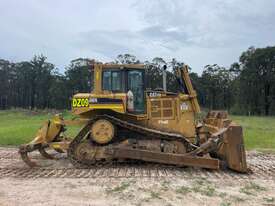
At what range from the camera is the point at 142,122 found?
1225cm

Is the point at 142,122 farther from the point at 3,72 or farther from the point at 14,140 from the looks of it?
the point at 3,72

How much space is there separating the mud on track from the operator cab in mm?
1824

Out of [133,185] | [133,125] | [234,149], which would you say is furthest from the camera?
[133,125]

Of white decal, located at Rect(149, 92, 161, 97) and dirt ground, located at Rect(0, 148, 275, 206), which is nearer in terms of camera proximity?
dirt ground, located at Rect(0, 148, 275, 206)

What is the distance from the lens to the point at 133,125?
38.7 feet

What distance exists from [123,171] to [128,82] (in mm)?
2739

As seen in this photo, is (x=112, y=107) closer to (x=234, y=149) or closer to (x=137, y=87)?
(x=137, y=87)

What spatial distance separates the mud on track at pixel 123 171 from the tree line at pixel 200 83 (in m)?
37.7

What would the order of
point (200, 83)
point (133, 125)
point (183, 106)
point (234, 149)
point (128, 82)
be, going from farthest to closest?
point (200, 83) < point (128, 82) < point (183, 106) < point (133, 125) < point (234, 149)

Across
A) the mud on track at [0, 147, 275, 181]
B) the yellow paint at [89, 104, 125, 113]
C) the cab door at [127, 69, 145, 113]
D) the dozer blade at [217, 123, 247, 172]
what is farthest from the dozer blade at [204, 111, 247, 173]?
the yellow paint at [89, 104, 125, 113]

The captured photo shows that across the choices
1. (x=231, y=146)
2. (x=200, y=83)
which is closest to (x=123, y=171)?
(x=231, y=146)

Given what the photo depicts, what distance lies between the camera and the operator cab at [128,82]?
481 inches

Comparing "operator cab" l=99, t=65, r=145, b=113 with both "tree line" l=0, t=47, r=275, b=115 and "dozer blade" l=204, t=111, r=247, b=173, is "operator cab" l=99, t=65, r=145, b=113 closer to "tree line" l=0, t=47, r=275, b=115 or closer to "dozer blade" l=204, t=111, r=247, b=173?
"dozer blade" l=204, t=111, r=247, b=173

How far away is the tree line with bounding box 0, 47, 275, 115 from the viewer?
67250mm
